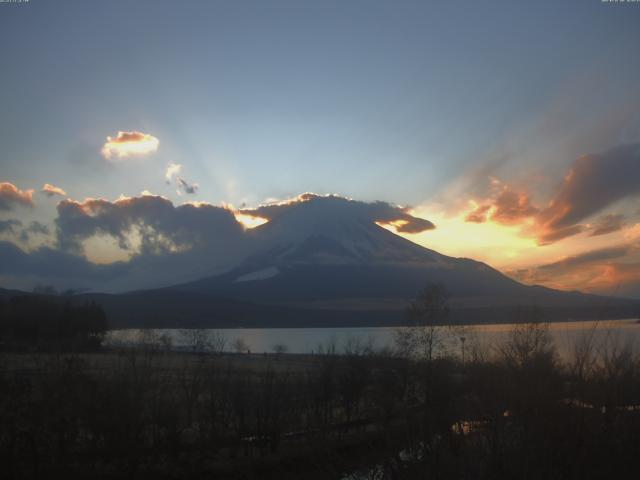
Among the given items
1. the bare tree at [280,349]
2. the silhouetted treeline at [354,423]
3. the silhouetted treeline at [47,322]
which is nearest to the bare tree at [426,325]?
the silhouetted treeline at [354,423]

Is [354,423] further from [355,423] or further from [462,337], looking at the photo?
[462,337]

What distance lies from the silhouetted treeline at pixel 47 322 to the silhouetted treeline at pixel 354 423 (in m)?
36.9

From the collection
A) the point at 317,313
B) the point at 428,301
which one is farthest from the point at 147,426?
the point at 317,313

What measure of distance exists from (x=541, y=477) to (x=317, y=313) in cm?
17064

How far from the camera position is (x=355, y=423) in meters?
22.7

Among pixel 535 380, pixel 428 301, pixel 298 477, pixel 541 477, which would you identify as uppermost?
pixel 428 301

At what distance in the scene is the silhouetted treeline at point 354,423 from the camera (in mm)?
6727

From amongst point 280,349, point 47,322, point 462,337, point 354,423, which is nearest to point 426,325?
point 462,337

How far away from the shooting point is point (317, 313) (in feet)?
576

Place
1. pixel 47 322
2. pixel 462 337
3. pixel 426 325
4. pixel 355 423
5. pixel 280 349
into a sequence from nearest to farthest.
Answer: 1. pixel 355 423
2. pixel 462 337
3. pixel 426 325
4. pixel 47 322
5. pixel 280 349

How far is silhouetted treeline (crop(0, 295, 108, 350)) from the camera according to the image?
5506 cm

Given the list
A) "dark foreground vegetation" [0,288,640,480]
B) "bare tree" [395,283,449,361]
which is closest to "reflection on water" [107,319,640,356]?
"dark foreground vegetation" [0,288,640,480]

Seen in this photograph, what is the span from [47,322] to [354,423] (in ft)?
147

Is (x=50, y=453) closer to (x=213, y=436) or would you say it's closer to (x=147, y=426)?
(x=147, y=426)
